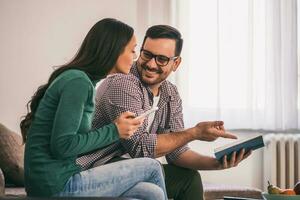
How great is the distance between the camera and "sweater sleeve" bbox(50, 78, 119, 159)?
5.50 ft

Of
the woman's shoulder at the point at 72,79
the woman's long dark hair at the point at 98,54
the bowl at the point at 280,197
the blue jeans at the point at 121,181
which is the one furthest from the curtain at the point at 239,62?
the woman's shoulder at the point at 72,79

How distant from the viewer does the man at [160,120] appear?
226 centimetres

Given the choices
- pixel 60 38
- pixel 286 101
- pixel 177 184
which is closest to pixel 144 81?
pixel 177 184

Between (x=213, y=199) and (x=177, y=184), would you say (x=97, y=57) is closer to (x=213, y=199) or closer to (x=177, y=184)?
(x=177, y=184)

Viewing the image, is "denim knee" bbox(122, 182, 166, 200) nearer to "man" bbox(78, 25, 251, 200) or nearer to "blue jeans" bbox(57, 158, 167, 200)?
"blue jeans" bbox(57, 158, 167, 200)

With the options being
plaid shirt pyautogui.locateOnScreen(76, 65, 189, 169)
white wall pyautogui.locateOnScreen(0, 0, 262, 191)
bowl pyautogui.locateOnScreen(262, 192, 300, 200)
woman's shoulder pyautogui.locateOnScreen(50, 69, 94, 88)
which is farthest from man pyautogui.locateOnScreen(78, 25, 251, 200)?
white wall pyautogui.locateOnScreen(0, 0, 262, 191)

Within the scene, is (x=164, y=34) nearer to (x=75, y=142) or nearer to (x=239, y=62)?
(x=75, y=142)

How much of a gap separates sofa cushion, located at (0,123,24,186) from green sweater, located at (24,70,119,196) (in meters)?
1.14

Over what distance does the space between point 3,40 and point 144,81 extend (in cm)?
184

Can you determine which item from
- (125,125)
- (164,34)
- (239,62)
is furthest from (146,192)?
(239,62)

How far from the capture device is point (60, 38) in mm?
4102

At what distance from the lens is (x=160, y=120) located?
2.57 m

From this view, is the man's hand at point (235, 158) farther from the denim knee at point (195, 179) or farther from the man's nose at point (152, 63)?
the man's nose at point (152, 63)

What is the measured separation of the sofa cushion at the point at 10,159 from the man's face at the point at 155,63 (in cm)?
84
